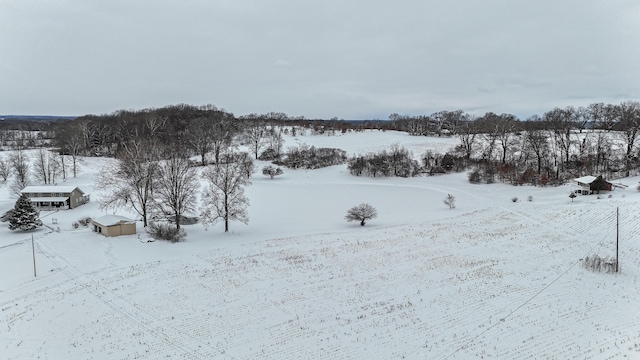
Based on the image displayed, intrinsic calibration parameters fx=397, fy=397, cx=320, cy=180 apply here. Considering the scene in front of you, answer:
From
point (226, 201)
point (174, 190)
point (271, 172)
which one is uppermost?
point (174, 190)

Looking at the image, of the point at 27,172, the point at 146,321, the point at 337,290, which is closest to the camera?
the point at 146,321

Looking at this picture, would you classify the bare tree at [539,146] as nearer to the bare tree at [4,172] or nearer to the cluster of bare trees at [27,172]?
the cluster of bare trees at [27,172]

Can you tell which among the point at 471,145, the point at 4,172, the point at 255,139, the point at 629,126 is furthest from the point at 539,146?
the point at 4,172

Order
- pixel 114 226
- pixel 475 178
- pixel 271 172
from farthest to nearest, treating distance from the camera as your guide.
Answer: pixel 271 172 < pixel 475 178 < pixel 114 226

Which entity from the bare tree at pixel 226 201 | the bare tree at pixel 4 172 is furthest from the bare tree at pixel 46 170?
the bare tree at pixel 226 201

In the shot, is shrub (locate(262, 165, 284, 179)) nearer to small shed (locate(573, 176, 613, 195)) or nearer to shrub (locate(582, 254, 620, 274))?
small shed (locate(573, 176, 613, 195))

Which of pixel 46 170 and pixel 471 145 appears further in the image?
pixel 471 145

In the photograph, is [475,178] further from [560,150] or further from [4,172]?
[4,172]
